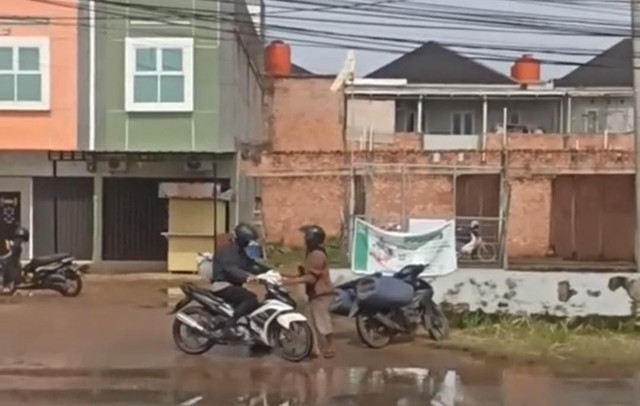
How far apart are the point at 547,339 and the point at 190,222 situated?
45.4 feet

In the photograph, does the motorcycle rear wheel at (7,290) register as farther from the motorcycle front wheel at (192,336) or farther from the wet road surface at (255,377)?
the motorcycle front wheel at (192,336)

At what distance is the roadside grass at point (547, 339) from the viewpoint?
1413 cm

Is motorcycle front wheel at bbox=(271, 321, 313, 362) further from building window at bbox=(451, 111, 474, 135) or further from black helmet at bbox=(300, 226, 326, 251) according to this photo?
building window at bbox=(451, 111, 474, 135)

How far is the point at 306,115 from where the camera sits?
5031 cm

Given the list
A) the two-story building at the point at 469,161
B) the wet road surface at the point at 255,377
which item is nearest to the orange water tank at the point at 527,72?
the two-story building at the point at 469,161

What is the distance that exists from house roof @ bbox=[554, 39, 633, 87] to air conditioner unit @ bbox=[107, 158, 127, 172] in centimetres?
3527

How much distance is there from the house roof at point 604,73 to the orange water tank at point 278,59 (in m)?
15.1

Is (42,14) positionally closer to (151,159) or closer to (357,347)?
(151,159)

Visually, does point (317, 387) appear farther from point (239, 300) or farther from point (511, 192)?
point (511, 192)

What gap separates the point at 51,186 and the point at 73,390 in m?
17.1

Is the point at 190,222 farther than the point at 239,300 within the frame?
Yes

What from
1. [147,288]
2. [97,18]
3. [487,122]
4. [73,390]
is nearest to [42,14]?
[97,18]

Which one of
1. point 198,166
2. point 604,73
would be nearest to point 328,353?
point 198,166

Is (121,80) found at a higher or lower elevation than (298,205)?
higher
